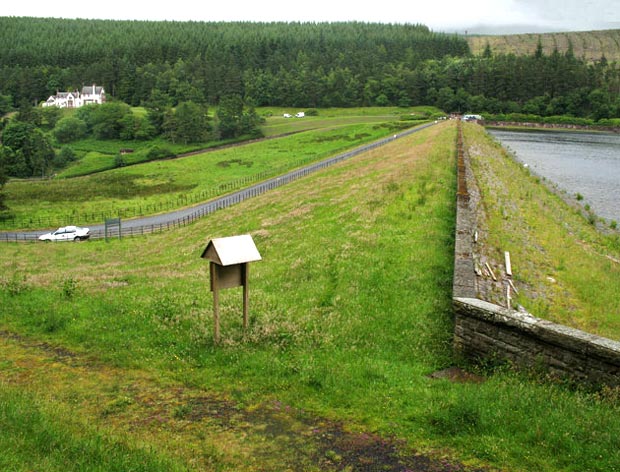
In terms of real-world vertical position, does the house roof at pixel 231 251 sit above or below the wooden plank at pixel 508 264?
above

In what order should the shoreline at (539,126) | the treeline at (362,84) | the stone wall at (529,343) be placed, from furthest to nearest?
the treeline at (362,84)
the shoreline at (539,126)
the stone wall at (529,343)

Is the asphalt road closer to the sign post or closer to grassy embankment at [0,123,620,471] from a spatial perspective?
grassy embankment at [0,123,620,471]

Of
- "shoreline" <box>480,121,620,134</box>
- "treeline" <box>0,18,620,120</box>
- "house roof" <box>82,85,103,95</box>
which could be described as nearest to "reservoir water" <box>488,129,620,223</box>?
"shoreline" <box>480,121,620,134</box>

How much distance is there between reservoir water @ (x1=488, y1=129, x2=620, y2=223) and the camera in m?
48.0

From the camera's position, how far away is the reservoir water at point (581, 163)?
48.0 metres

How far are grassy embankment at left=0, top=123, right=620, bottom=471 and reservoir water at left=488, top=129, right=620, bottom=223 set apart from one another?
31.6 meters

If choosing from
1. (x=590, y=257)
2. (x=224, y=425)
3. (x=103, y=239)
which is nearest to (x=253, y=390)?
(x=224, y=425)

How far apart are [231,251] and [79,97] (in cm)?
17586

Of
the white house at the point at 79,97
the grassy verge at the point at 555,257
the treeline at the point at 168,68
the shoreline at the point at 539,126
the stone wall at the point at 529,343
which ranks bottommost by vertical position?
the grassy verge at the point at 555,257

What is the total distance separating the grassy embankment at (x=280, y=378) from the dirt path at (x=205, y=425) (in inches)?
1.3

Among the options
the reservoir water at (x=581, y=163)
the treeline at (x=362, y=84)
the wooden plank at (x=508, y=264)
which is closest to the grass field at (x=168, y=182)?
the reservoir water at (x=581, y=163)

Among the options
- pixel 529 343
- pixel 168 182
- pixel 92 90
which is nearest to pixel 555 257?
pixel 529 343

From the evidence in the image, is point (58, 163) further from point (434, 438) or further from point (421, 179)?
point (434, 438)

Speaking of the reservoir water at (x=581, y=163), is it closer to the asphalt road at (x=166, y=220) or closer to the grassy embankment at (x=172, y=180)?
the grassy embankment at (x=172, y=180)
